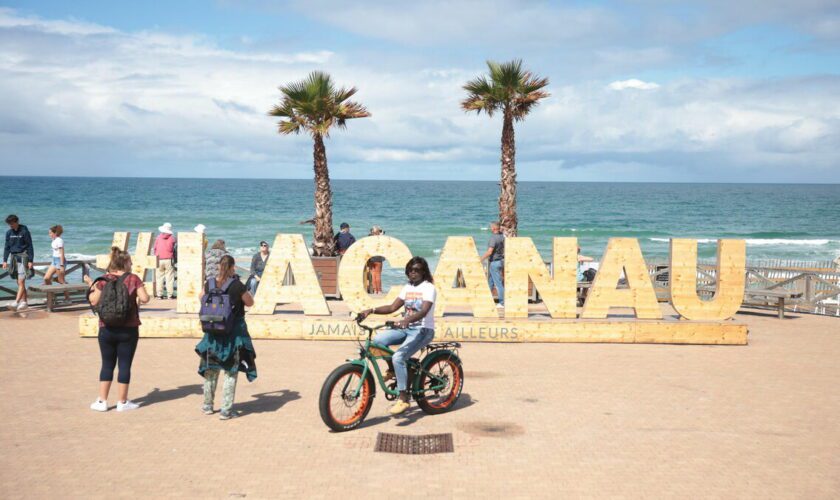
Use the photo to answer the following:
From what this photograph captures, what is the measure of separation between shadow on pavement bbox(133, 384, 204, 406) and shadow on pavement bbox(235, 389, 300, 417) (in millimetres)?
890

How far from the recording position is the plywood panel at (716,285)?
13500mm

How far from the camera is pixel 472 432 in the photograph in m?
8.06

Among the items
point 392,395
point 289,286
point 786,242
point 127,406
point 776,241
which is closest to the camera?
point 392,395

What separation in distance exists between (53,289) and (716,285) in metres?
13.7

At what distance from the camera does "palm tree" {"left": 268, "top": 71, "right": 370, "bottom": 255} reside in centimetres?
2078

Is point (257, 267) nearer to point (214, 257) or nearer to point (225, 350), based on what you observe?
point (214, 257)

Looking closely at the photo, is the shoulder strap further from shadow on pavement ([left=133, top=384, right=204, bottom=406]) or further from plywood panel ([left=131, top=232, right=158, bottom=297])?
plywood panel ([left=131, top=232, right=158, bottom=297])

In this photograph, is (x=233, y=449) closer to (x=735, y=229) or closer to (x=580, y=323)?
(x=580, y=323)

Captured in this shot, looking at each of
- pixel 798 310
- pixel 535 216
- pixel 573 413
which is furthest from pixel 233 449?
pixel 535 216

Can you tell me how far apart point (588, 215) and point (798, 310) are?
2869 inches

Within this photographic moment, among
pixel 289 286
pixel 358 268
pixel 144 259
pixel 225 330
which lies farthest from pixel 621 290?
pixel 144 259

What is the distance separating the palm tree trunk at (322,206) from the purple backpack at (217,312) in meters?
12.7

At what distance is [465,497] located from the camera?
246 inches

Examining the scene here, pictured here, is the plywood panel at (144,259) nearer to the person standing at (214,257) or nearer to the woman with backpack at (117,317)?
the person standing at (214,257)
